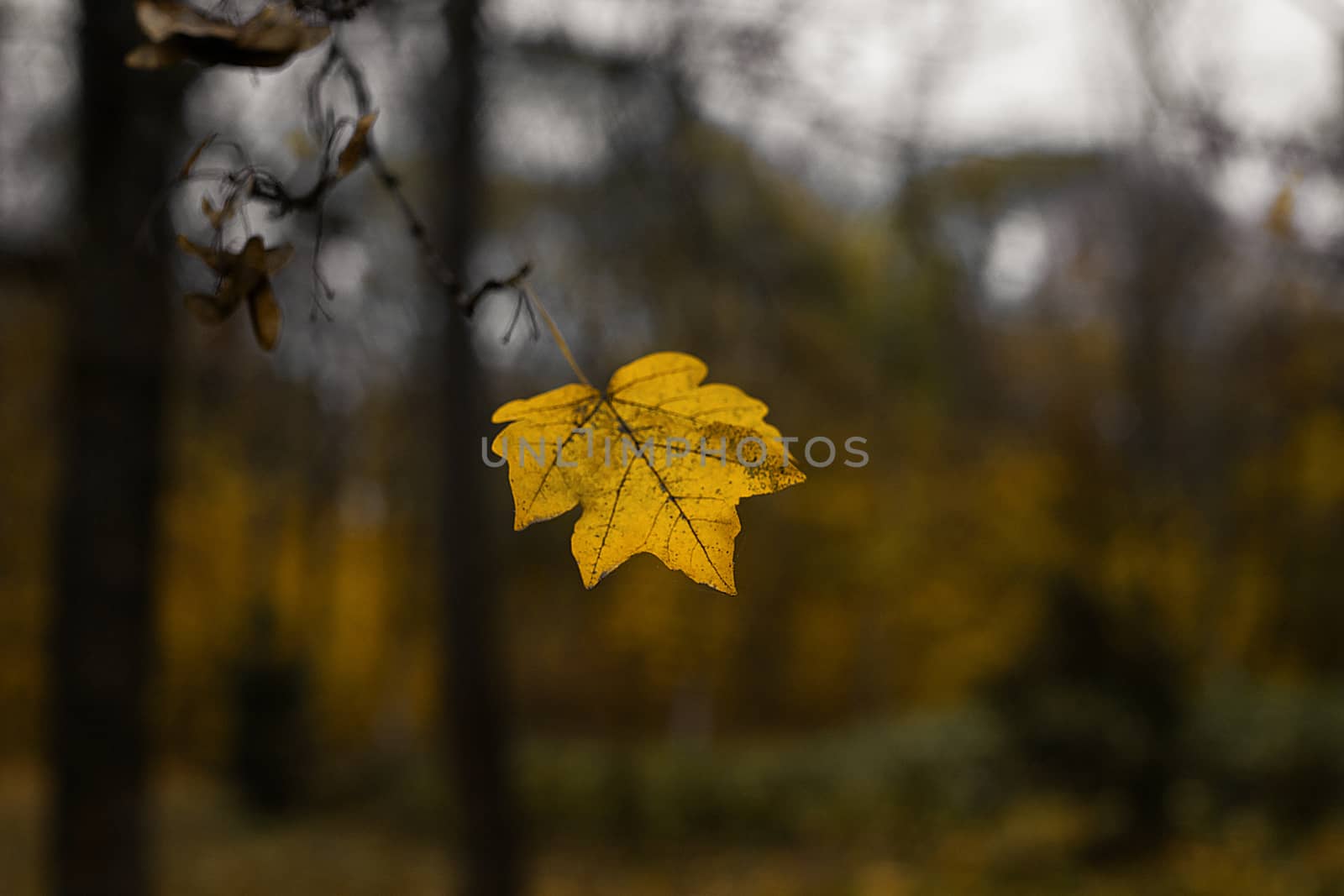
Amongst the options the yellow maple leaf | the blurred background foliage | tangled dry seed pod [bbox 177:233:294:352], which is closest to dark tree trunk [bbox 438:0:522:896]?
the blurred background foliage

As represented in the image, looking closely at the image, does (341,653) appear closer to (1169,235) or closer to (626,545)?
(1169,235)

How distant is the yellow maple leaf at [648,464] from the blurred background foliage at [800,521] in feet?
1.08

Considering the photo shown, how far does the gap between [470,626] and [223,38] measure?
3727mm

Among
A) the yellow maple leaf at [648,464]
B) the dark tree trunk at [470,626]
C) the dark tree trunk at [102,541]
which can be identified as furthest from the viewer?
the dark tree trunk at [470,626]

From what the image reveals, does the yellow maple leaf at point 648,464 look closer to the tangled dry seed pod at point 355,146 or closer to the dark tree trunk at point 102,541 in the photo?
the tangled dry seed pod at point 355,146

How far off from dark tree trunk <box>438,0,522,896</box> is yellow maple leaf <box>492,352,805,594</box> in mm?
3318

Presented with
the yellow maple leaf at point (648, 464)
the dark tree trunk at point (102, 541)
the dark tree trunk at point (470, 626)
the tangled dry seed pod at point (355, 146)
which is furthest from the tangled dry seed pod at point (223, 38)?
the dark tree trunk at point (470, 626)

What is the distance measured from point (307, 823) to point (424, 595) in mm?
3469

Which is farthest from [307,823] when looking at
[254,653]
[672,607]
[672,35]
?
[672,35]

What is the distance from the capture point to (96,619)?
2570 millimetres

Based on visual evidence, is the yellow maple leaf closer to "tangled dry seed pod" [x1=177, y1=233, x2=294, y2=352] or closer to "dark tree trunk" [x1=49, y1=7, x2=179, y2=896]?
"tangled dry seed pod" [x1=177, y1=233, x2=294, y2=352]

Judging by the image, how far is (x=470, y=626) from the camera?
400 centimetres

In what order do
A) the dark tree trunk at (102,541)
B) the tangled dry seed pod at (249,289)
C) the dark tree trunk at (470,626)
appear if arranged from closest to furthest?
1. the tangled dry seed pod at (249,289)
2. the dark tree trunk at (102,541)
3. the dark tree trunk at (470,626)

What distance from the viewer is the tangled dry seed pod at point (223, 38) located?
1.55 ft
